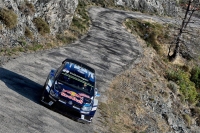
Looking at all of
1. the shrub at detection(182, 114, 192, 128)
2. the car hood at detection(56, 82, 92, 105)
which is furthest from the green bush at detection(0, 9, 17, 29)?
the shrub at detection(182, 114, 192, 128)

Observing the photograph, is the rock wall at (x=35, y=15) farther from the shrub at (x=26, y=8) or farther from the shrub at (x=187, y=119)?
the shrub at (x=187, y=119)

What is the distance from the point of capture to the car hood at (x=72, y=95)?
14528 millimetres

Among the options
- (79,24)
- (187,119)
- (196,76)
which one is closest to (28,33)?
(79,24)

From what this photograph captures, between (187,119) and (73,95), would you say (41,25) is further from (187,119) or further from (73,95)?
(187,119)

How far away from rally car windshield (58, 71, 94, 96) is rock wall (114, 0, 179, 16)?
4974 cm

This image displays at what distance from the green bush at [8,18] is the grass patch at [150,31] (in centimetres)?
2225

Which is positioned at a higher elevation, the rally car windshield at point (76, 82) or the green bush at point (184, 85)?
the rally car windshield at point (76, 82)

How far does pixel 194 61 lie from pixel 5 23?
28.6 m

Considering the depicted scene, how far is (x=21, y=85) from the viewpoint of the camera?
17203 mm

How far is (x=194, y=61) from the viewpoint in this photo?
43844 mm

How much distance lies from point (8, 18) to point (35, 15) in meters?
5.02

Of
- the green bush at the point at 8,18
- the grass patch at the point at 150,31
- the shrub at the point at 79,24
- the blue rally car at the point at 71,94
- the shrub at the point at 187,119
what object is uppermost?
the green bush at the point at 8,18

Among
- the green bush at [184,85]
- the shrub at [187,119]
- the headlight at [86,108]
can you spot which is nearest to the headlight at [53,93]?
the headlight at [86,108]

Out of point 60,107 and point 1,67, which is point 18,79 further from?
point 60,107
